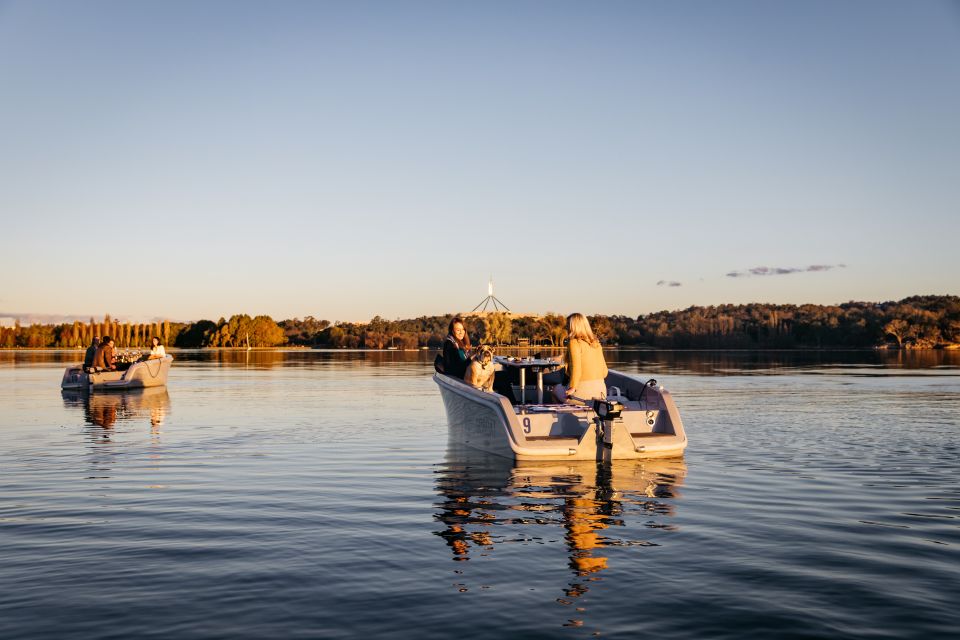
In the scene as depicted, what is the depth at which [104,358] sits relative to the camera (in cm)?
3269

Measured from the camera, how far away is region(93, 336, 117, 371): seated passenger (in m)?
32.4

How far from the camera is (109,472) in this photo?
1296 centimetres

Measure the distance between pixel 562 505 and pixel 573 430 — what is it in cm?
300

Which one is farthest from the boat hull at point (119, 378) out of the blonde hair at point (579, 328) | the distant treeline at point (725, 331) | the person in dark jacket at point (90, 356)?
the distant treeline at point (725, 331)

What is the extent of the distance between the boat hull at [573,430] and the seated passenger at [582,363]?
48 centimetres

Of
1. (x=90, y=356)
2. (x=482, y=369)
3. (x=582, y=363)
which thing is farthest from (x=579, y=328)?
(x=90, y=356)

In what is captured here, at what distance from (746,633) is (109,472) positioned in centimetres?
1069

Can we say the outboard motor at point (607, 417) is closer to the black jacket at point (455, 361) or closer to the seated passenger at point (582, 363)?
the seated passenger at point (582, 363)

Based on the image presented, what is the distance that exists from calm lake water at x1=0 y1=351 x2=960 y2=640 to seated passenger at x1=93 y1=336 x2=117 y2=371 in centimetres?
1577

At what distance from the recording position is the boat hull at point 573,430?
12375 millimetres

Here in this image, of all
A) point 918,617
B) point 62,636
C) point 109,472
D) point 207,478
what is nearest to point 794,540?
point 918,617

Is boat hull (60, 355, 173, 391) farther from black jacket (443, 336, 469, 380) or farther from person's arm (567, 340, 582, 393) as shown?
person's arm (567, 340, 582, 393)

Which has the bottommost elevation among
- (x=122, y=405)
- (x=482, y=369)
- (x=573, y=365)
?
(x=122, y=405)

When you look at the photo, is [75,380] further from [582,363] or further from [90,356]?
[582,363]
